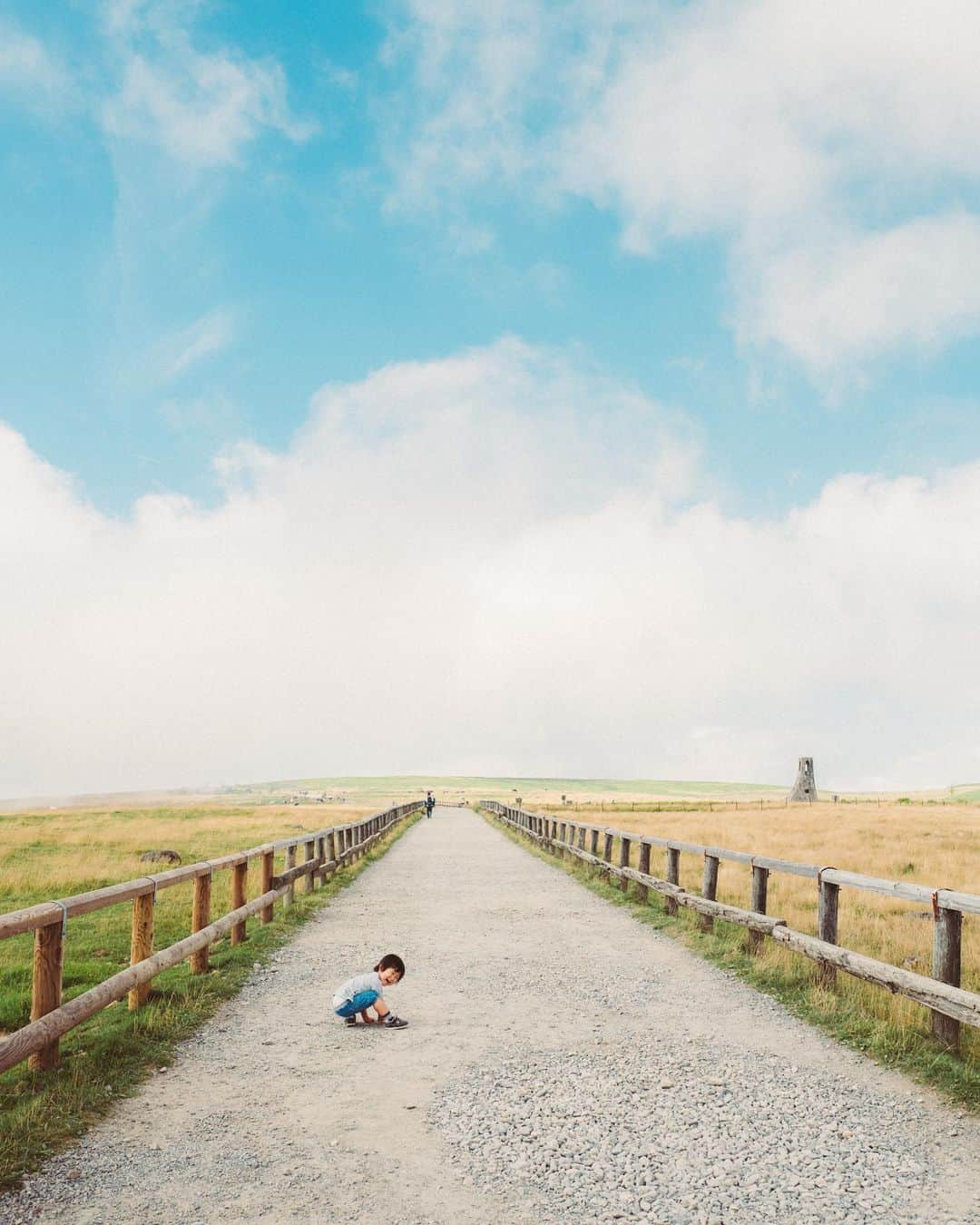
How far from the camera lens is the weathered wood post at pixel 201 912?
918cm

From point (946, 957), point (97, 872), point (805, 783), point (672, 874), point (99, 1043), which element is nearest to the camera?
point (99, 1043)

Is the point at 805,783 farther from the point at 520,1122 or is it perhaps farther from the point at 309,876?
the point at 520,1122

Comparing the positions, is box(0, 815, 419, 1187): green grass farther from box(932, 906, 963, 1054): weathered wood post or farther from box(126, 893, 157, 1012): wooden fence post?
box(932, 906, 963, 1054): weathered wood post

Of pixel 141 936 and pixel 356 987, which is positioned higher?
pixel 141 936

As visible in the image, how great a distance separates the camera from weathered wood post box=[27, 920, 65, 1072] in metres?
5.86

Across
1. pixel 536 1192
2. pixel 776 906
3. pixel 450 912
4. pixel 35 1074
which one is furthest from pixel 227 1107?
pixel 776 906

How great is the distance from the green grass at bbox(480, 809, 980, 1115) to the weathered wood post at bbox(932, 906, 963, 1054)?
0.47ft

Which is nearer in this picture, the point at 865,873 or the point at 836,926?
the point at 836,926

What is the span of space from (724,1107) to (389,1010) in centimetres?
307

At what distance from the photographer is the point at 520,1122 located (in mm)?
5285

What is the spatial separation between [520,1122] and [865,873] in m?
19.9

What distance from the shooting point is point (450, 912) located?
1385 centimetres

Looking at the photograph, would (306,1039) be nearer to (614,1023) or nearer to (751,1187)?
(614,1023)

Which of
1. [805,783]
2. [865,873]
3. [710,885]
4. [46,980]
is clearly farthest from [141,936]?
[805,783]
